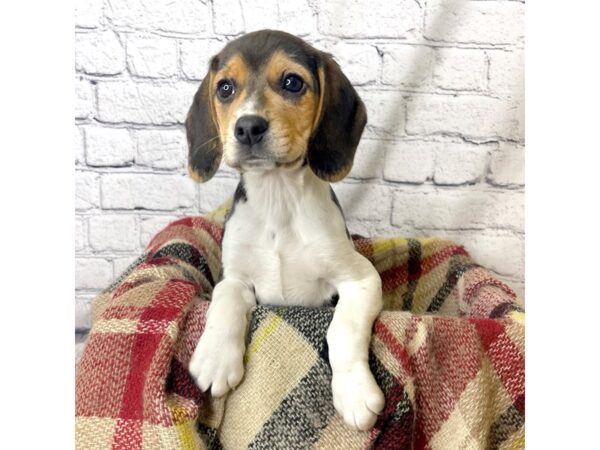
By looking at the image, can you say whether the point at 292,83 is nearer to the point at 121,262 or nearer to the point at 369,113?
the point at 369,113

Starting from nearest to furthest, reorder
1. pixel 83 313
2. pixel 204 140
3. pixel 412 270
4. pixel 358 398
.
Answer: pixel 358 398
pixel 204 140
pixel 412 270
pixel 83 313

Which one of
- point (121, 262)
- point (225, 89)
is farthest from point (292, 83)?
point (121, 262)

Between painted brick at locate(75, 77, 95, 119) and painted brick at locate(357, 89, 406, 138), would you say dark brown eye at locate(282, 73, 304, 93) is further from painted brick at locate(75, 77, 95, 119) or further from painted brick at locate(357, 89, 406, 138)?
painted brick at locate(75, 77, 95, 119)

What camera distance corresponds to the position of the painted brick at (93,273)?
2.97m

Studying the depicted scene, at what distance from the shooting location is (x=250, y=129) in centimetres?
168

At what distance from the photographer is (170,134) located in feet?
9.35

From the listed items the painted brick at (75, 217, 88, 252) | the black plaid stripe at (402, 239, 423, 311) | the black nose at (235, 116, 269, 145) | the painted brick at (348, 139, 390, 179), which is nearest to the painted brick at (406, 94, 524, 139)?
the painted brick at (348, 139, 390, 179)

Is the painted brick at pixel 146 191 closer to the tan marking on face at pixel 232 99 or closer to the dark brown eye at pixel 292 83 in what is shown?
the tan marking on face at pixel 232 99

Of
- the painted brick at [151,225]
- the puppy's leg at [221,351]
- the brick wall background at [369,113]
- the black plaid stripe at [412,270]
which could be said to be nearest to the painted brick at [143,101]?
the brick wall background at [369,113]

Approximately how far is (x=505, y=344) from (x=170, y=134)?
1891 millimetres

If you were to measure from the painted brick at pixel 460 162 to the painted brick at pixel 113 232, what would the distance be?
1553 millimetres

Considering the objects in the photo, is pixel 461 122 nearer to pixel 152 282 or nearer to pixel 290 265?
pixel 290 265

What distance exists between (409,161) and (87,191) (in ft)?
5.27

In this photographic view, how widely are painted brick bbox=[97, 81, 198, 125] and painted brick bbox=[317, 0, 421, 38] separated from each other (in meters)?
0.72
